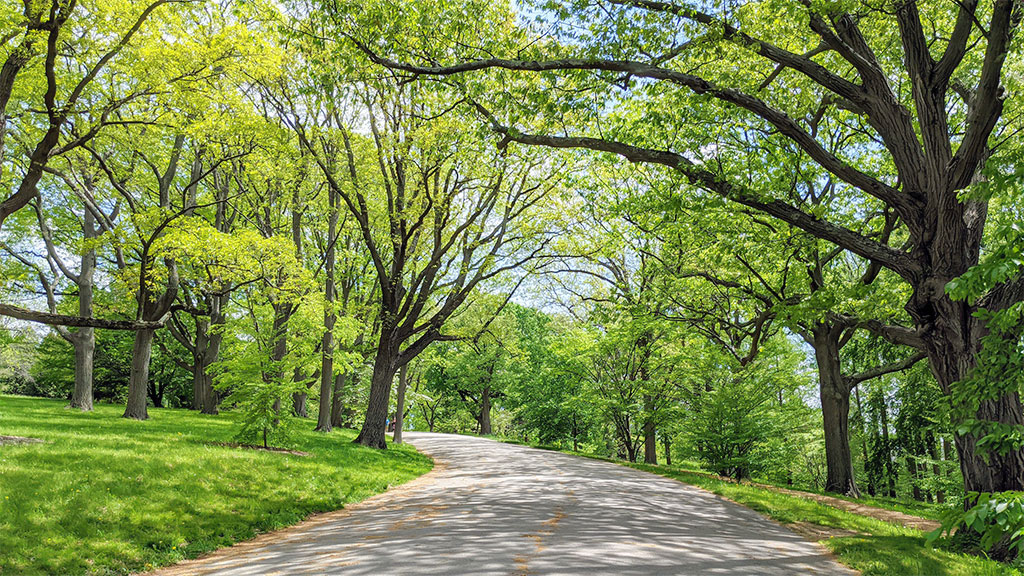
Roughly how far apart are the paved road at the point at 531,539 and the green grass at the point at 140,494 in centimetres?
53

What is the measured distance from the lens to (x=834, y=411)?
15.0 metres

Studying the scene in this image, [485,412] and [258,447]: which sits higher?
[258,447]

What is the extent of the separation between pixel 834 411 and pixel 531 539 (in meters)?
12.4

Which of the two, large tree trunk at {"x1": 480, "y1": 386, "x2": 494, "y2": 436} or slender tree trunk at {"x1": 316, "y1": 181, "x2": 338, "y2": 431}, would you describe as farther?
large tree trunk at {"x1": 480, "y1": 386, "x2": 494, "y2": 436}

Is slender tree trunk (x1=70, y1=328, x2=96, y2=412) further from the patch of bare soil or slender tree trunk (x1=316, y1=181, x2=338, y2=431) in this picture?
the patch of bare soil

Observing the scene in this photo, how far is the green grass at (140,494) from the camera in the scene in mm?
5762

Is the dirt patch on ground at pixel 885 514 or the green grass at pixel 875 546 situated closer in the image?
the green grass at pixel 875 546

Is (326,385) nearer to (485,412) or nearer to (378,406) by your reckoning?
(378,406)

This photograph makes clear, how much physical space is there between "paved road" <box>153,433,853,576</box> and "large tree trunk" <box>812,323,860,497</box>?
20.1 ft

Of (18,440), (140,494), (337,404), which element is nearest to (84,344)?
(18,440)

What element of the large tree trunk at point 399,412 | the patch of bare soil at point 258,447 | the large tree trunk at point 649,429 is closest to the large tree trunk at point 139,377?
the patch of bare soil at point 258,447

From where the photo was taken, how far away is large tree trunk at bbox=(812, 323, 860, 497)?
15.0m

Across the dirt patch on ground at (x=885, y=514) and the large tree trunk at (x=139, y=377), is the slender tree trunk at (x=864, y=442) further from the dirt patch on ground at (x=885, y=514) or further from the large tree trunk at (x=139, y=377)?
the large tree trunk at (x=139, y=377)

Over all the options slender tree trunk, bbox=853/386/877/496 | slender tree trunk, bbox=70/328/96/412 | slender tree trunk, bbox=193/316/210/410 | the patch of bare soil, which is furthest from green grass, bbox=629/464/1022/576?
slender tree trunk, bbox=193/316/210/410
